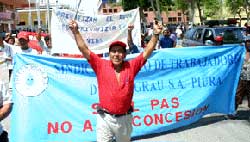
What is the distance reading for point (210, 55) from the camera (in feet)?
25.5

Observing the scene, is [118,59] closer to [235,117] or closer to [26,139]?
[26,139]

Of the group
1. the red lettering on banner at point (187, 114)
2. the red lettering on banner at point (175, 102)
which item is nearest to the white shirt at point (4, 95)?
the red lettering on banner at point (175, 102)

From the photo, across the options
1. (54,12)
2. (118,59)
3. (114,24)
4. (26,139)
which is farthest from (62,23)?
(118,59)

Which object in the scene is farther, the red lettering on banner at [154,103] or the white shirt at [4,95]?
the red lettering on banner at [154,103]

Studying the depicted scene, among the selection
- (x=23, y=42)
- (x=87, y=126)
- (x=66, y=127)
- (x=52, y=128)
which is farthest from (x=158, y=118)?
(x=23, y=42)

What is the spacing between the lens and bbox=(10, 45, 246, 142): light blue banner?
21.2 feet

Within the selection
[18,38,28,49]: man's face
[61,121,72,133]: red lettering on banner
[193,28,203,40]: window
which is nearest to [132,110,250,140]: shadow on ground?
[61,121,72,133]: red lettering on banner

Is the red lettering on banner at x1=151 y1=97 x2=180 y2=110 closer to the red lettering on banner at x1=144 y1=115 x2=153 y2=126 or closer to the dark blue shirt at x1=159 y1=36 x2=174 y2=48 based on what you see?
the red lettering on banner at x1=144 y1=115 x2=153 y2=126

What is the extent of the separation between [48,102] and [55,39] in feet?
18.8

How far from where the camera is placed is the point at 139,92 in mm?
7148

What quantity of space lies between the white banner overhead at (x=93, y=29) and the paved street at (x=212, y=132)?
4904mm

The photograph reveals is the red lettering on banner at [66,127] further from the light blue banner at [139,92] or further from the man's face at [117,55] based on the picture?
the man's face at [117,55]

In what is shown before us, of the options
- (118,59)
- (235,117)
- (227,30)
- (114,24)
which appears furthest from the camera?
(227,30)

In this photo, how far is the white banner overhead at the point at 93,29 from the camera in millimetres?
12078
